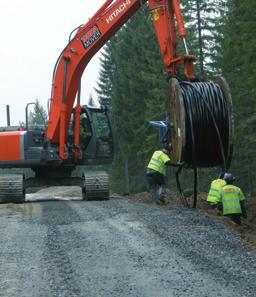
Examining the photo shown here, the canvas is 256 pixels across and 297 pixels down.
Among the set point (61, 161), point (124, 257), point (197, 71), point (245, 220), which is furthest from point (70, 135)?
point (197, 71)

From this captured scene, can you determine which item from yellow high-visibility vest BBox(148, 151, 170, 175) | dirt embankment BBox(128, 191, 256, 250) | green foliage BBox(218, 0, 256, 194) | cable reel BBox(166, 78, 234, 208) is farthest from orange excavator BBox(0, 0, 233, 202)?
green foliage BBox(218, 0, 256, 194)

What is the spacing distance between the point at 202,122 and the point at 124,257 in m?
4.17

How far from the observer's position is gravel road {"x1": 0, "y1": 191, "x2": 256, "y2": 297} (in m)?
5.83

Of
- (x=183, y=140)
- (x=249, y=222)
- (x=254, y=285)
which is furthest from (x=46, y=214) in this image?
(x=254, y=285)

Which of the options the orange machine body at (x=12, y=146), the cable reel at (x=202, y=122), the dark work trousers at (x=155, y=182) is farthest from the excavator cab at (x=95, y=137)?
the cable reel at (x=202, y=122)

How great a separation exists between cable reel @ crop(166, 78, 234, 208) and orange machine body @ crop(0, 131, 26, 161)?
6.45 m

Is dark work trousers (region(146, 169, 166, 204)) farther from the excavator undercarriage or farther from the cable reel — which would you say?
the cable reel

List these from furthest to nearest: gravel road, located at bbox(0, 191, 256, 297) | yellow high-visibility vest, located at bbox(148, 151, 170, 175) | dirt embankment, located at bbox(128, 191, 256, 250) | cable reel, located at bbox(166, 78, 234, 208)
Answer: yellow high-visibility vest, located at bbox(148, 151, 170, 175)
cable reel, located at bbox(166, 78, 234, 208)
dirt embankment, located at bbox(128, 191, 256, 250)
gravel road, located at bbox(0, 191, 256, 297)

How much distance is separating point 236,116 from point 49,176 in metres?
13.4

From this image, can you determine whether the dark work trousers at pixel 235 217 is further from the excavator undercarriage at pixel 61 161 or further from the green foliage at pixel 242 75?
the green foliage at pixel 242 75

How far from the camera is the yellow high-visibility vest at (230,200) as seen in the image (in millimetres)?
12375

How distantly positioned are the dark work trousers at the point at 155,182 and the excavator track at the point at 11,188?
11.8 feet

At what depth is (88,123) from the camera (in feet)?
54.7

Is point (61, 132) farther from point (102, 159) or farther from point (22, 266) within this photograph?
point (22, 266)
